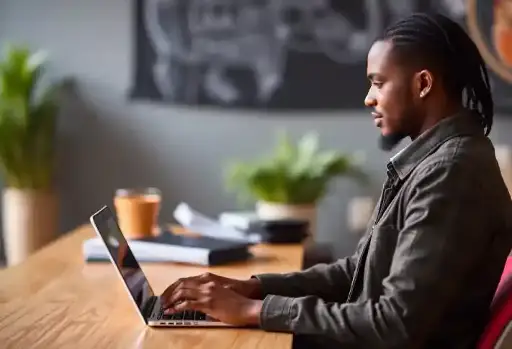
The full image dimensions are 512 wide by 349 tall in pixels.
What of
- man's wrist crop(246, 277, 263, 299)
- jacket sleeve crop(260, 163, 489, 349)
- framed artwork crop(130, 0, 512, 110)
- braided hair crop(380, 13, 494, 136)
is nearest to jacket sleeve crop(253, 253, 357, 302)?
man's wrist crop(246, 277, 263, 299)

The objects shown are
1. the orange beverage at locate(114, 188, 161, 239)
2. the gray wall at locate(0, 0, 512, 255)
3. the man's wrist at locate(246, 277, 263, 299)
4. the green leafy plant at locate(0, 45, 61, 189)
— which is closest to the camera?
the man's wrist at locate(246, 277, 263, 299)

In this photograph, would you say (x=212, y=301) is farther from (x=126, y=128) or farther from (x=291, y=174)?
(x=126, y=128)

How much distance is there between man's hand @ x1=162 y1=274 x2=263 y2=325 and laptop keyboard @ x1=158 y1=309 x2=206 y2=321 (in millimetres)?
11

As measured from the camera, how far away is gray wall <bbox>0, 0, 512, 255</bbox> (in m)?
3.59

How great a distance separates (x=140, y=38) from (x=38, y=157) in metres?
0.62

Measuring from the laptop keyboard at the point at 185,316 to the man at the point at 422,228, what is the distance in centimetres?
2

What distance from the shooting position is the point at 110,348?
133cm

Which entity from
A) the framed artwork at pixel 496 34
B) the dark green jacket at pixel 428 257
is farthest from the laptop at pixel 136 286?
the framed artwork at pixel 496 34

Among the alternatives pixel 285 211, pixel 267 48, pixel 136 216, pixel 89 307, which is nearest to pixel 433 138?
pixel 89 307

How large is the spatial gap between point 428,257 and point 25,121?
239 centimetres

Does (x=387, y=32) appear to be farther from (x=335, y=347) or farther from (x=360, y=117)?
(x=360, y=117)

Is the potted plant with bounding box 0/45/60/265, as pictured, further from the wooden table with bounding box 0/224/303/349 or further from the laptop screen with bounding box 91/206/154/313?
the laptop screen with bounding box 91/206/154/313

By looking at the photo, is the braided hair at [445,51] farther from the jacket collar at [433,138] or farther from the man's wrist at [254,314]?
the man's wrist at [254,314]

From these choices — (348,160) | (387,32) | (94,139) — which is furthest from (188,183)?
(387,32)
